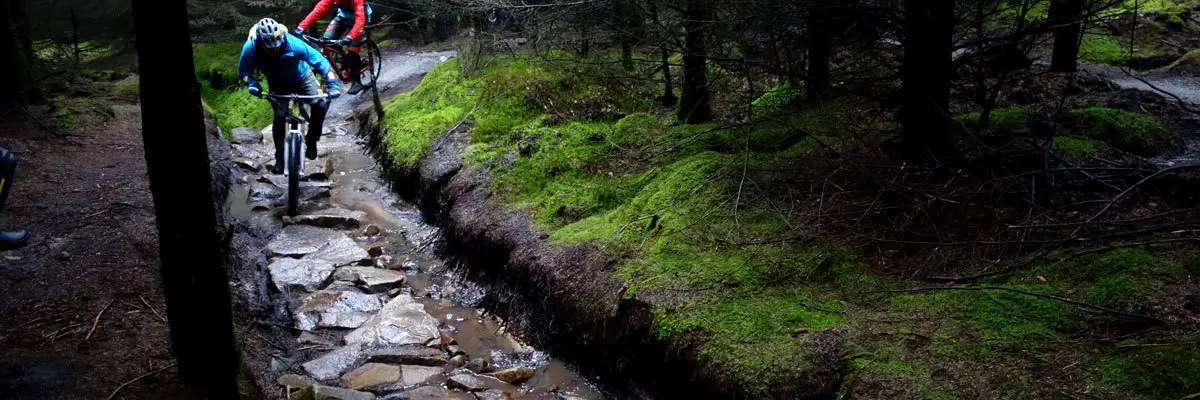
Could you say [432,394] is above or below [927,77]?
below

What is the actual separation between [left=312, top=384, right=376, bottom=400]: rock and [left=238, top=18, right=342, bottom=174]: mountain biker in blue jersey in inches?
181

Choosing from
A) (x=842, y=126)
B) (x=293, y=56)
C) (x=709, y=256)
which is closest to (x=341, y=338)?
(x=709, y=256)

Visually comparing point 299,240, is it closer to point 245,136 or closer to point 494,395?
point 494,395

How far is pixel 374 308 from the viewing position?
7.29 meters

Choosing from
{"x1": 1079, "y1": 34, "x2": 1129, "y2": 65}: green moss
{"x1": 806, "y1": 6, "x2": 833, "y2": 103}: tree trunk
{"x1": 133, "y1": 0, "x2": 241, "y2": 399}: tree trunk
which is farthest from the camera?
{"x1": 1079, "y1": 34, "x2": 1129, "y2": 65}: green moss

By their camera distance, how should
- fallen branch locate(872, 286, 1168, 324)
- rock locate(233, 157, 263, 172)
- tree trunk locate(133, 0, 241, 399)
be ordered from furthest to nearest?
rock locate(233, 157, 263, 172) → fallen branch locate(872, 286, 1168, 324) → tree trunk locate(133, 0, 241, 399)

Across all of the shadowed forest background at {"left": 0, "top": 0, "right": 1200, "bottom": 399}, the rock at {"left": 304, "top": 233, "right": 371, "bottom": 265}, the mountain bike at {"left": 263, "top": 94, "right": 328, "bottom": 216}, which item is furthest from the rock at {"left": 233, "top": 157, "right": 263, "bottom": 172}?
the shadowed forest background at {"left": 0, "top": 0, "right": 1200, "bottom": 399}

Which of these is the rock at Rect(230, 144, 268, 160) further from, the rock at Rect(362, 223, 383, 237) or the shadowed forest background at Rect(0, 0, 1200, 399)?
the shadowed forest background at Rect(0, 0, 1200, 399)

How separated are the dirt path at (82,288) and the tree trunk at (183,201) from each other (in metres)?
0.27

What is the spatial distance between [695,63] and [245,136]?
8.65 metres

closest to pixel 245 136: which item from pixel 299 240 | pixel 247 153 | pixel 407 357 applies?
pixel 247 153

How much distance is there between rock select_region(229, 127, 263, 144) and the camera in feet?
42.9

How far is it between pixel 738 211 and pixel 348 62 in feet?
27.4

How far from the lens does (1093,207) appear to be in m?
4.97
